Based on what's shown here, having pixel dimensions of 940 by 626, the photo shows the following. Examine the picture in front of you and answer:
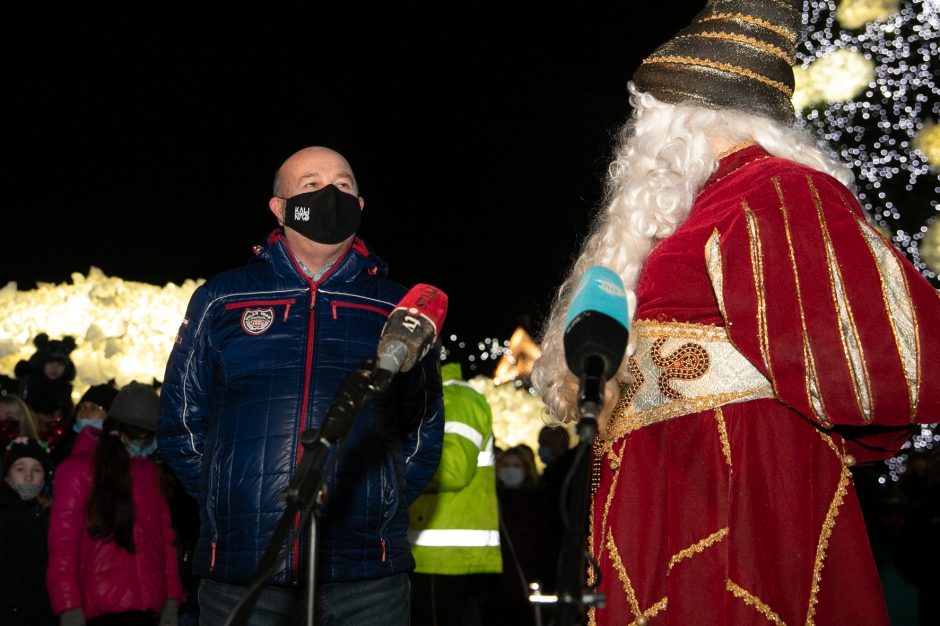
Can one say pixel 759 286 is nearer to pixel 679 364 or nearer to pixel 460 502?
pixel 679 364

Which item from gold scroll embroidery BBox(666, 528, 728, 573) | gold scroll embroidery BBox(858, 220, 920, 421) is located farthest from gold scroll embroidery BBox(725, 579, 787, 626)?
gold scroll embroidery BBox(858, 220, 920, 421)

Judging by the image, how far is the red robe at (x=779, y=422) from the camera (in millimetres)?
2846

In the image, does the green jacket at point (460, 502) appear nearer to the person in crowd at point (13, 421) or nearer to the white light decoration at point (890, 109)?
the person in crowd at point (13, 421)

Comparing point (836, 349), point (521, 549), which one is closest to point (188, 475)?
point (836, 349)

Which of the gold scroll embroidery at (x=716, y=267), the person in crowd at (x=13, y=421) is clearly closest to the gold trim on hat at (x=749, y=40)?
the gold scroll embroidery at (x=716, y=267)

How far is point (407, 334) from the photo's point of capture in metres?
2.68

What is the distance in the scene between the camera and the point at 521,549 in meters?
11.3

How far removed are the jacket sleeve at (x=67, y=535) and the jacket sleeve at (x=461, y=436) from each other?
2.26 metres

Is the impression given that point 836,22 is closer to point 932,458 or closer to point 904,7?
point 904,7

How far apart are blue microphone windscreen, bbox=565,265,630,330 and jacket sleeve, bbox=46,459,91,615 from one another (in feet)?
15.2

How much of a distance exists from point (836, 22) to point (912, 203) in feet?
9.45

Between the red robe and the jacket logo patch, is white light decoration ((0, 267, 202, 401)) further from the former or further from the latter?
the red robe

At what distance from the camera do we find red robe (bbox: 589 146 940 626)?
285 cm

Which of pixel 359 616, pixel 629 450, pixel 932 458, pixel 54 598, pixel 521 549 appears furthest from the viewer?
pixel 521 549
